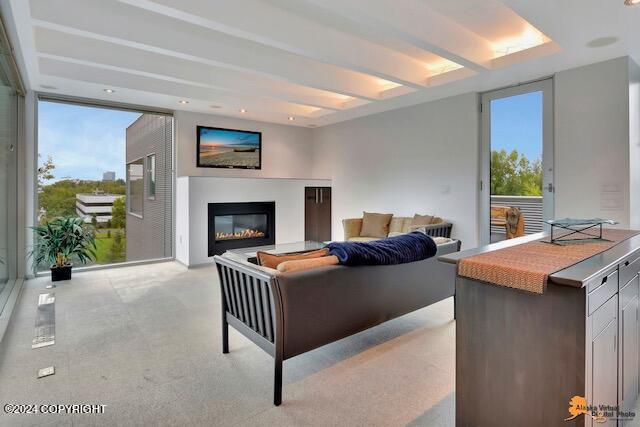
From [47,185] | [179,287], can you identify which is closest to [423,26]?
[179,287]

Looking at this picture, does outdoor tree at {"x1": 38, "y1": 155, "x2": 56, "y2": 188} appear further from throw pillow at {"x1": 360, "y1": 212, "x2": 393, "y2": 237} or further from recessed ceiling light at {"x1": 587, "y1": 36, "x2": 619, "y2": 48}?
recessed ceiling light at {"x1": 587, "y1": 36, "x2": 619, "y2": 48}

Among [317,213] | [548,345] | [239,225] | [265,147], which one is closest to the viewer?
[548,345]

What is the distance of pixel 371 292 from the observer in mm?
2506

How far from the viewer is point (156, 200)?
19.7ft

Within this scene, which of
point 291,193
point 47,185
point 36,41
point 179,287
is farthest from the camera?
point 291,193

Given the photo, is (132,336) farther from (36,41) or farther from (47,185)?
(47,185)

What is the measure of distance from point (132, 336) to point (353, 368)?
1.84m

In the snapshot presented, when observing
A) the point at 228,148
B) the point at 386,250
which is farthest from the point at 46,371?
the point at 228,148

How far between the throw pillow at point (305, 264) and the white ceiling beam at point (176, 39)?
2.57m

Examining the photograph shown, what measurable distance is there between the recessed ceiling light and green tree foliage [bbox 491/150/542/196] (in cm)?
143

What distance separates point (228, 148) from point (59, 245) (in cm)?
295

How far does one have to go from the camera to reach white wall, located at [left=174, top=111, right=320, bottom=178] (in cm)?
592

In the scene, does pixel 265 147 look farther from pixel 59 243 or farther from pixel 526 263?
pixel 526 263

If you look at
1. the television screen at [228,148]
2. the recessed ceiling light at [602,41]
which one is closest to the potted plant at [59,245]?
the television screen at [228,148]
